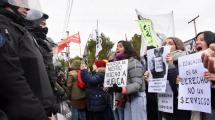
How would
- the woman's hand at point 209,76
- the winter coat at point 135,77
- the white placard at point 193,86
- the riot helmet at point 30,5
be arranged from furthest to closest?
the winter coat at point 135,77, the white placard at point 193,86, the woman's hand at point 209,76, the riot helmet at point 30,5

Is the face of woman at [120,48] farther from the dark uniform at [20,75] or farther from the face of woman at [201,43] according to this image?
the dark uniform at [20,75]

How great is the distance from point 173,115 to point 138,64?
1.27m

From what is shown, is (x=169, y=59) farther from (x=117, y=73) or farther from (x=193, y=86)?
(x=117, y=73)

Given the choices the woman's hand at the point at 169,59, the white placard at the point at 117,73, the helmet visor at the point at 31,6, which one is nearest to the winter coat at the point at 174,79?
the woman's hand at the point at 169,59

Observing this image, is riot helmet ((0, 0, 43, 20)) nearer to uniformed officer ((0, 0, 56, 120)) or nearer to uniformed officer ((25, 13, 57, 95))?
uniformed officer ((0, 0, 56, 120))

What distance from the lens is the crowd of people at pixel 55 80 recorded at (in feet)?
9.03

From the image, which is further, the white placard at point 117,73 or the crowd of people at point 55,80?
the white placard at point 117,73

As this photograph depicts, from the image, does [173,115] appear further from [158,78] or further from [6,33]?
[6,33]

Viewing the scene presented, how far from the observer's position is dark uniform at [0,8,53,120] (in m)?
Result: 2.73

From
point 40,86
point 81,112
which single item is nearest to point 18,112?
A: point 40,86

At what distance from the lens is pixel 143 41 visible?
8602 millimetres

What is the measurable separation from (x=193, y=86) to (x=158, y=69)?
1240 mm

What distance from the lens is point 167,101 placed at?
5930 mm

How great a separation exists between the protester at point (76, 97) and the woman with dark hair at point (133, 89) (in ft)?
7.70
